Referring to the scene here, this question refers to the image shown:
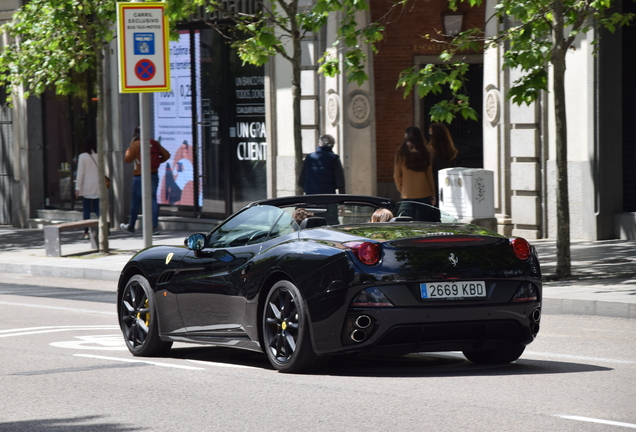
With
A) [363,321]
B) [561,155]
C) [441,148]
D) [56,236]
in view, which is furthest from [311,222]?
[56,236]

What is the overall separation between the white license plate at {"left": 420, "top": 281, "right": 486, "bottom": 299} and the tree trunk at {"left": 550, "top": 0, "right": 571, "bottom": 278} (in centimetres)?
592

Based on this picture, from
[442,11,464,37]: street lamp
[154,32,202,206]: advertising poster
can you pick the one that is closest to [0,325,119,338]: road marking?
[442,11,464,37]: street lamp

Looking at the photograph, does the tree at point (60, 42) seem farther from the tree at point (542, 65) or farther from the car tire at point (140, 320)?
the car tire at point (140, 320)

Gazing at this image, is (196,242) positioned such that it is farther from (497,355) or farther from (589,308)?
(589,308)

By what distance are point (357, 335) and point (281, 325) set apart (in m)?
0.59

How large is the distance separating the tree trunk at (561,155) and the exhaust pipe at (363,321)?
6.33 meters

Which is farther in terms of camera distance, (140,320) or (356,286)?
(140,320)

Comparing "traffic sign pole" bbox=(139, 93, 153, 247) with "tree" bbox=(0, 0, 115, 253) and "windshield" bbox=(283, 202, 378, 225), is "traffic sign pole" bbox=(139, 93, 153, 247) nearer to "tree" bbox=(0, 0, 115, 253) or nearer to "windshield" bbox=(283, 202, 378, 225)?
"tree" bbox=(0, 0, 115, 253)

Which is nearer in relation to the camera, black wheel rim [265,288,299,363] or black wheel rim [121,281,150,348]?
black wheel rim [265,288,299,363]

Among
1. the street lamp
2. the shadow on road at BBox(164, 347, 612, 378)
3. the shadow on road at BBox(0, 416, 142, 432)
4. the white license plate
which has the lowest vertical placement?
the shadow on road at BBox(164, 347, 612, 378)

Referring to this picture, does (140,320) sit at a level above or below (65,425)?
above

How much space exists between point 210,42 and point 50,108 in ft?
17.9

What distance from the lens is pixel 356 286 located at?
22.4 ft

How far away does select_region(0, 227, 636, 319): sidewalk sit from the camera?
1096 cm
